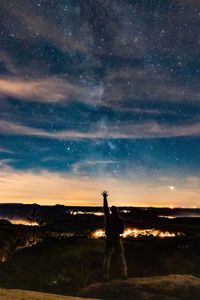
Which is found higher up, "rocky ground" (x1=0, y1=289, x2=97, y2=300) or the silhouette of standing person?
the silhouette of standing person

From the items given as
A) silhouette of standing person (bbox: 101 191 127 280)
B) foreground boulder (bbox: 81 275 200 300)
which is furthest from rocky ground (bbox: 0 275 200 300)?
silhouette of standing person (bbox: 101 191 127 280)

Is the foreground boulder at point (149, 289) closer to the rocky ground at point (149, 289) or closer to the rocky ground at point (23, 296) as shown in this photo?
the rocky ground at point (149, 289)

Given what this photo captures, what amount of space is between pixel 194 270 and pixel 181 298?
9827mm

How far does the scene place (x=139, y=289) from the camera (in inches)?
485

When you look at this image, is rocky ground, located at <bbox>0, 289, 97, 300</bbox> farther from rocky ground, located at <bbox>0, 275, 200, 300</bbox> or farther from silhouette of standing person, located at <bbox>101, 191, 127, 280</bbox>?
silhouette of standing person, located at <bbox>101, 191, 127, 280</bbox>

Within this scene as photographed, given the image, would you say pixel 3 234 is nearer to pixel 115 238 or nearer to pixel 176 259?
pixel 176 259

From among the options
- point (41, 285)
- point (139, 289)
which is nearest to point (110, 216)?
point (139, 289)

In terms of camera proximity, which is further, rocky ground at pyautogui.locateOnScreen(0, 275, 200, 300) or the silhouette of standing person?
the silhouette of standing person

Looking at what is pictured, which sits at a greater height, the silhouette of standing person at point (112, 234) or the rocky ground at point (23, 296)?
the silhouette of standing person at point (112, 234)

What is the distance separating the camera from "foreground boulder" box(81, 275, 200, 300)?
12.0 metres

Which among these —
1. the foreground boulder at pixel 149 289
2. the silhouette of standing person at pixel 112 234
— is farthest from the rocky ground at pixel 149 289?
the silhouette of standing person at pixel 112 234

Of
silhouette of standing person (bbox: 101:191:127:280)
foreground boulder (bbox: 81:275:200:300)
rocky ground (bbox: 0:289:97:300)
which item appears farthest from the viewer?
silhouette of standing person (bbox: 101:191:127:280)

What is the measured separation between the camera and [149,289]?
40.3ft

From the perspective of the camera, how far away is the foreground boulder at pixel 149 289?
12.0 m
